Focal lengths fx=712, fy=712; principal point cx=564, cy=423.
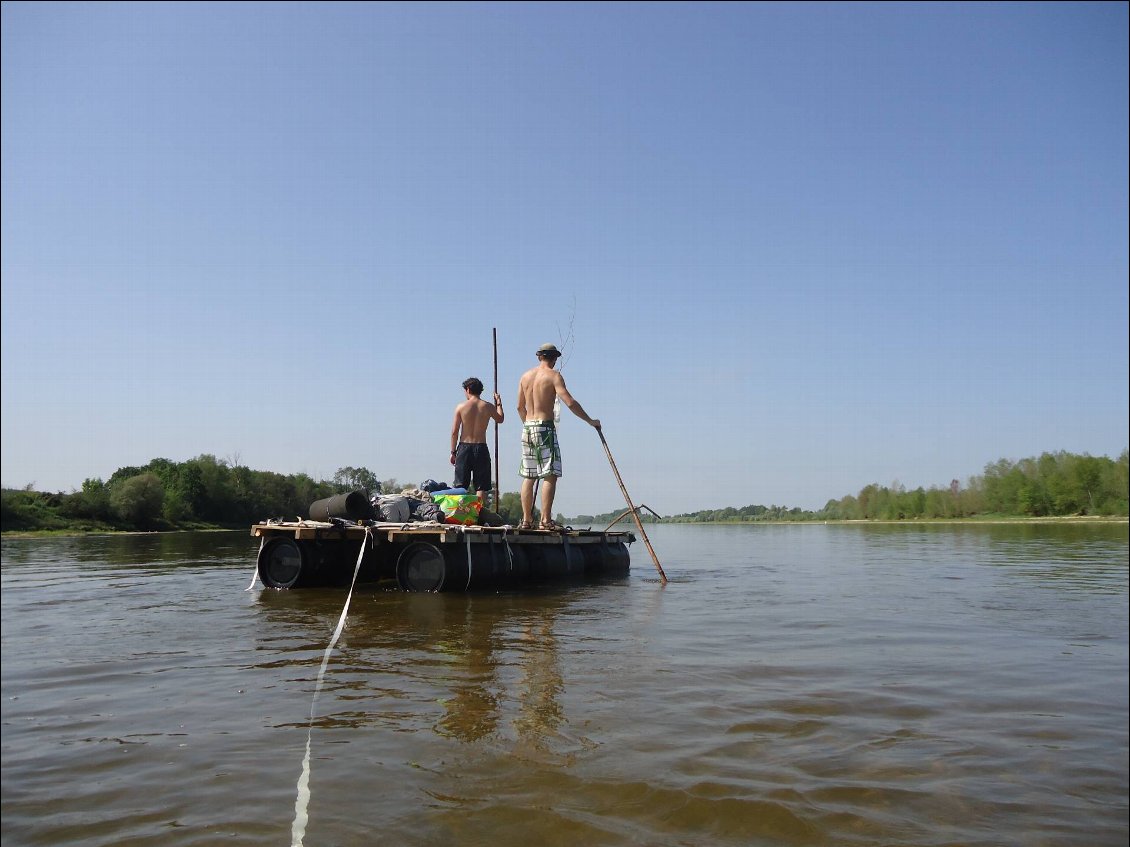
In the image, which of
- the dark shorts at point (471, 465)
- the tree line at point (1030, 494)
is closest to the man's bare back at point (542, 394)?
the dark shorts at point (471, 465)

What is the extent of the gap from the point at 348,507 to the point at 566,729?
7089 mm

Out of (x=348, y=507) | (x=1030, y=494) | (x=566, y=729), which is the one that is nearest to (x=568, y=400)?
(x=348, y=507)

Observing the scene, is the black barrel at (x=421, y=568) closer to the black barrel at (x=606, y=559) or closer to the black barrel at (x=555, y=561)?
the black barrel at (x=555, y=561)

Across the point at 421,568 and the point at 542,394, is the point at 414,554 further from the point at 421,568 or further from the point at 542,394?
the point at 542,394

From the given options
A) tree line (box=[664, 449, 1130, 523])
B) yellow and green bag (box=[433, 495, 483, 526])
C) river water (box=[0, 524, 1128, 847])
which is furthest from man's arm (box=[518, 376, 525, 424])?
tree line (box=[664, 449, 1130, 523])

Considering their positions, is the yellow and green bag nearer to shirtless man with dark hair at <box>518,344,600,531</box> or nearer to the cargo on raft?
the cargo on raft

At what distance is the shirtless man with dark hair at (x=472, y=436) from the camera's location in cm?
1121

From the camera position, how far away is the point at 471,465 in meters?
11.4

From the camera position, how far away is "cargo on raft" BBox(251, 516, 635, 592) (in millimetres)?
8922

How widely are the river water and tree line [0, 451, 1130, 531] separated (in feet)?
3.63

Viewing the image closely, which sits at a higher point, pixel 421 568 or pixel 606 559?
pixel 421 568

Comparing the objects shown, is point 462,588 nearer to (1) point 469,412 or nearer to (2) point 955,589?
(1) point 469,412

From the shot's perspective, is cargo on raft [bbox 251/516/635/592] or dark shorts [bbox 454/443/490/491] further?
dark shorts [bbox 454/443/490/491]

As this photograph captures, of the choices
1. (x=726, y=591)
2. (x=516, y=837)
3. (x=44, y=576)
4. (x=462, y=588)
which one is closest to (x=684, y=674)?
(x=516, y=837)
